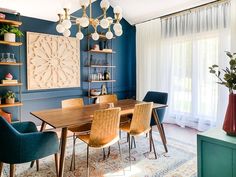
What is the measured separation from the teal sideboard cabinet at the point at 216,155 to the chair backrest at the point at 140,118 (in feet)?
3.32

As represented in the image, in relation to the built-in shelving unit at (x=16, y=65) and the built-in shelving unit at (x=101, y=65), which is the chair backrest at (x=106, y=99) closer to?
the built-in shelving unit at (x=101, y=65)

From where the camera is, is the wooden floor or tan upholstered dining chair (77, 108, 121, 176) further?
the wooden floor

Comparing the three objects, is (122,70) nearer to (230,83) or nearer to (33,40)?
(33,40)

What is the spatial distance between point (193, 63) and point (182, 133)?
1436mm

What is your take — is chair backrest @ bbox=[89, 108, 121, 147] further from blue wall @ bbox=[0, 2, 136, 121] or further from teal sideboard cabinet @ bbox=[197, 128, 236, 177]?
blue wall @ bbox=[0, 2, 136, 121]

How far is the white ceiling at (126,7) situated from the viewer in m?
3.76

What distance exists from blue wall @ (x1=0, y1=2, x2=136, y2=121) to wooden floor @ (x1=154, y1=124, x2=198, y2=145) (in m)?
1.68

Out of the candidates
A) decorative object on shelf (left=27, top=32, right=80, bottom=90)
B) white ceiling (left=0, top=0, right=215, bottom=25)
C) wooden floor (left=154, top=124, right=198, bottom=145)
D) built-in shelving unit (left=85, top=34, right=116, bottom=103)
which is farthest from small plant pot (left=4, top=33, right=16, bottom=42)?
wooden floor (left=154, top=124, right=198, bottom=145)

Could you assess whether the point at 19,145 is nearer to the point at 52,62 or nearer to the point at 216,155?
the point at 216,155

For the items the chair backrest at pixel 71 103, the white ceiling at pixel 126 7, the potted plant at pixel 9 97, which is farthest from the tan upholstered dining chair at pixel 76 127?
the white ceiling at pixel 126 7

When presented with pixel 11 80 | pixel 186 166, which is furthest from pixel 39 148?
pixel 11 80

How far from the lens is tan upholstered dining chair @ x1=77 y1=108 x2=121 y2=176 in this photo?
7.00ft

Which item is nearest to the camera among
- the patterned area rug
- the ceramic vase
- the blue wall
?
the ceramic vase

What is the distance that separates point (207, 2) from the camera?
3846 millimetres
